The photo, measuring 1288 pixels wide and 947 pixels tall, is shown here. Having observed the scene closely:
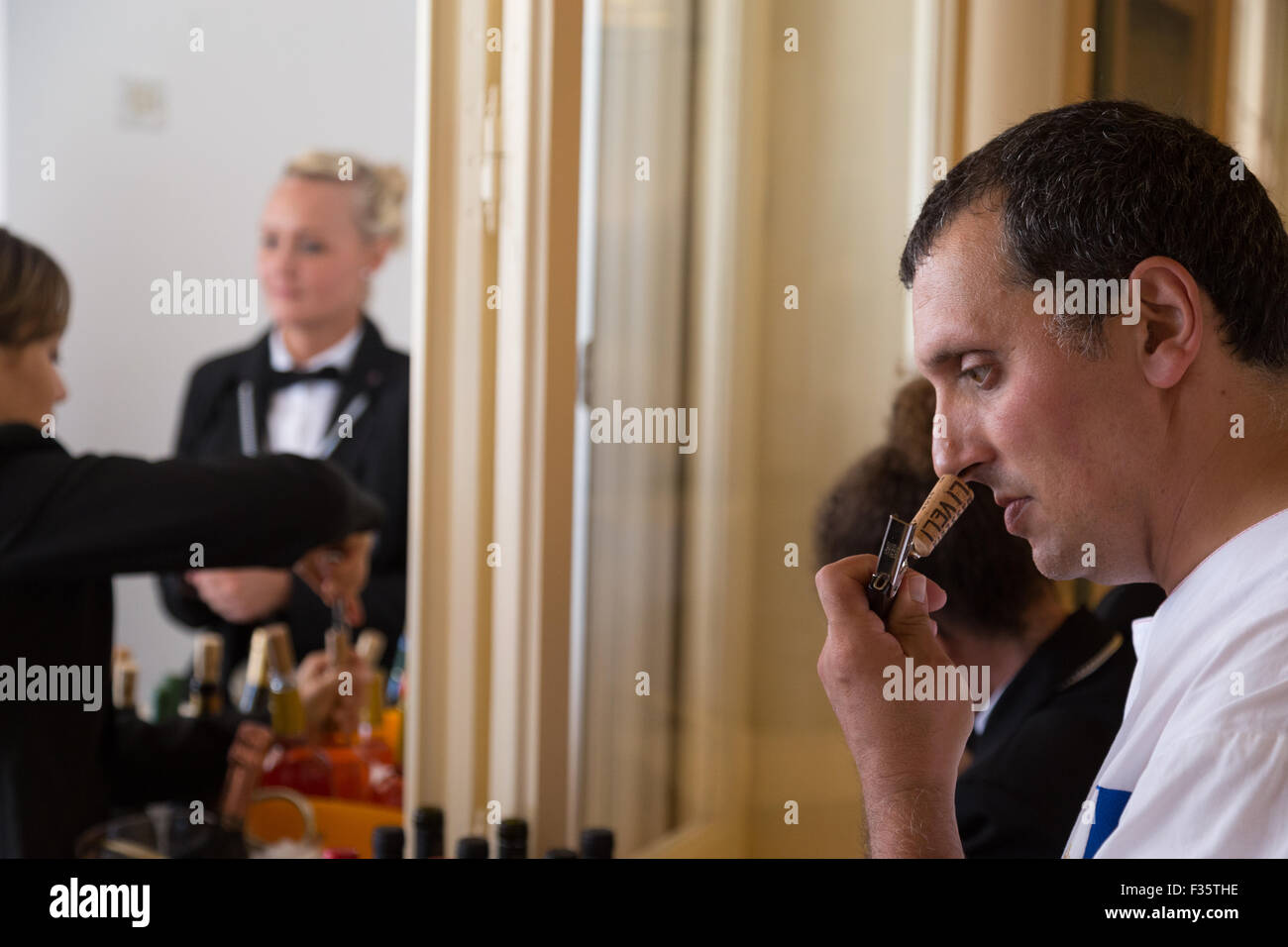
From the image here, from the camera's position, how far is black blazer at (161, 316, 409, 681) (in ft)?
6.66

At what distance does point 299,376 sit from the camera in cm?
235

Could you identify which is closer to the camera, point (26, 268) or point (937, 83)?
point (26, 268)

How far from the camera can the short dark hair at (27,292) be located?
1.22 meters

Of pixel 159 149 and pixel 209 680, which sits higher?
pixel 159 149

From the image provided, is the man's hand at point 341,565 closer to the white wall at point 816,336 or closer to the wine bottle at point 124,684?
the wine bottle at point 124,684

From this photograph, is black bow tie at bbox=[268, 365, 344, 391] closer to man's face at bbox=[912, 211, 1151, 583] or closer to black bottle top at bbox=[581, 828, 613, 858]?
black bottle top at bbox=[581, 828, 613, 858]

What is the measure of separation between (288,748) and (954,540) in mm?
866

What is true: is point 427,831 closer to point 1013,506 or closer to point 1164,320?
point 1013,506

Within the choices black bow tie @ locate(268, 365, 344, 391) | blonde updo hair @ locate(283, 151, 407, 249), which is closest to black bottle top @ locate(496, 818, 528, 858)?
black bow tie @ locate(268, 365, 344, 391)

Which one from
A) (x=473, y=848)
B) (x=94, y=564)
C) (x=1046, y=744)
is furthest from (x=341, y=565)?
(x=1046, y=744)
